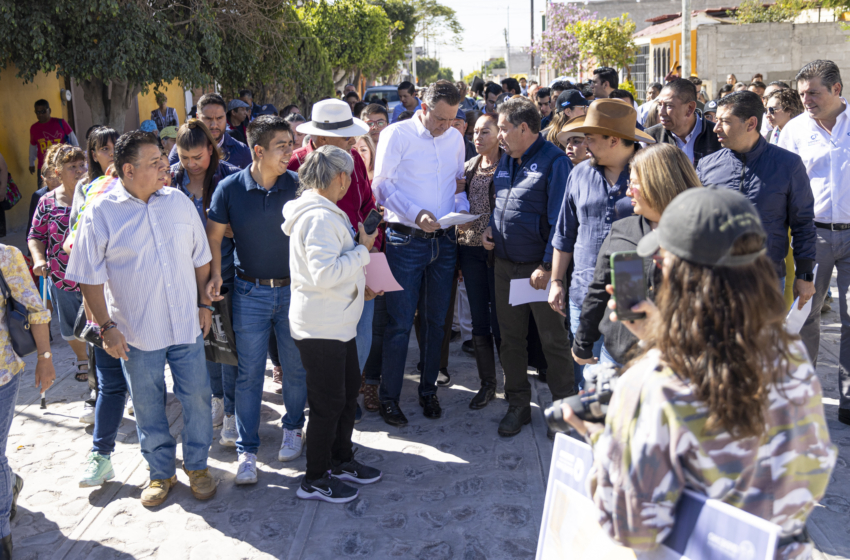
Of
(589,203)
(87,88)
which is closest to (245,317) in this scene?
(589,203)

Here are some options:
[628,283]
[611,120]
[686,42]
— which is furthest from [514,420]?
[686,42]

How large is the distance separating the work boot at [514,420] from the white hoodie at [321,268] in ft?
4.70

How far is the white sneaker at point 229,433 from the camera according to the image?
14.2 ft

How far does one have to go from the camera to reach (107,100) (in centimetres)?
1036

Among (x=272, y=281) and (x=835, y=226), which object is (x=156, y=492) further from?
(x=835, y=226)

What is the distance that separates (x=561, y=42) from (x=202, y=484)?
25.8 meters

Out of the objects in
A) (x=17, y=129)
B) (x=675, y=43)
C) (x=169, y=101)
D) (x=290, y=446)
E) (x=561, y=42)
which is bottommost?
(x=290, y=446)

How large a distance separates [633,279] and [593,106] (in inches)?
79.5

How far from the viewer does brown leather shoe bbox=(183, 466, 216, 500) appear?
12.1 ft

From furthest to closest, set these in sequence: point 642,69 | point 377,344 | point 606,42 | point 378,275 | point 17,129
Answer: point 642,69 < point 606,42 < point 17,129 < point 377,344 < point 378,275

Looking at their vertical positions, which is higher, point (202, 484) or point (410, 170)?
point (410, 170)

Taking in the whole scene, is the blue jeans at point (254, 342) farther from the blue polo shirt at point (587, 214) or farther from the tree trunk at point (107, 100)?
the tree trunk at point (107, 100)

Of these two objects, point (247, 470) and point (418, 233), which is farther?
point (418, 233)

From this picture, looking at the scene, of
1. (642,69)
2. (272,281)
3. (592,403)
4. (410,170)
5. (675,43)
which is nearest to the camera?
(592,403)
